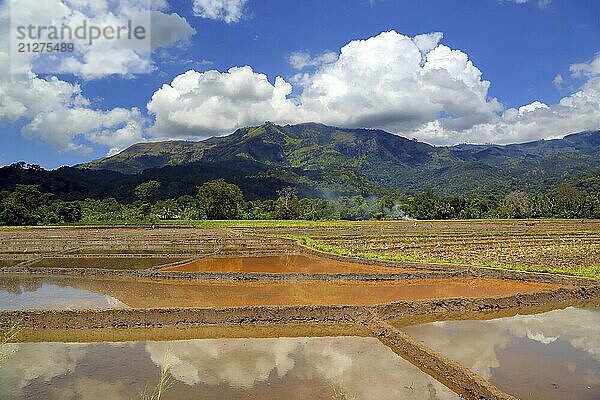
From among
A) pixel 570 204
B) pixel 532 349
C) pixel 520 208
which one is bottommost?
pixel 532 349

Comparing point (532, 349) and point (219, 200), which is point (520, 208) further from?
point (532, 349)

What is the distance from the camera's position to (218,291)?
739 inches

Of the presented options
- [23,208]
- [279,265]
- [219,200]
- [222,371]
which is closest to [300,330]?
[222,371]

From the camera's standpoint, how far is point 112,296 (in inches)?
705

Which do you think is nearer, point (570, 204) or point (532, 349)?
point (532, 349)

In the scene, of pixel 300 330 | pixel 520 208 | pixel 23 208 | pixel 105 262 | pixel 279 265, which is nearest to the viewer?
pixel 300 330

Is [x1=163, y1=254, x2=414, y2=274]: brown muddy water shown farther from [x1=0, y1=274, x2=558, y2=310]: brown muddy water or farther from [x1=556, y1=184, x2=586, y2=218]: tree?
[x1=556, y1=184, x2=586, y2=218]: tree

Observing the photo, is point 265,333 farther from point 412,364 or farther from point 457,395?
point 457,395

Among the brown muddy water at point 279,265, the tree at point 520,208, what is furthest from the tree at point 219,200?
the tree at point 520,208

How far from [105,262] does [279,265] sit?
35.9ft

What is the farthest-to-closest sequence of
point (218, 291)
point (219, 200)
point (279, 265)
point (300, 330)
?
1. point (219, 200)
2. point (279, 265)
3. point (218, 291)
4. point (300, 330)

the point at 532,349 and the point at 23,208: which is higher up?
the point at 23,208

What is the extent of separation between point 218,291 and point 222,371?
859cm

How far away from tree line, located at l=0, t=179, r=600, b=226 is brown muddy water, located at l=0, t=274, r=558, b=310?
47141mm
